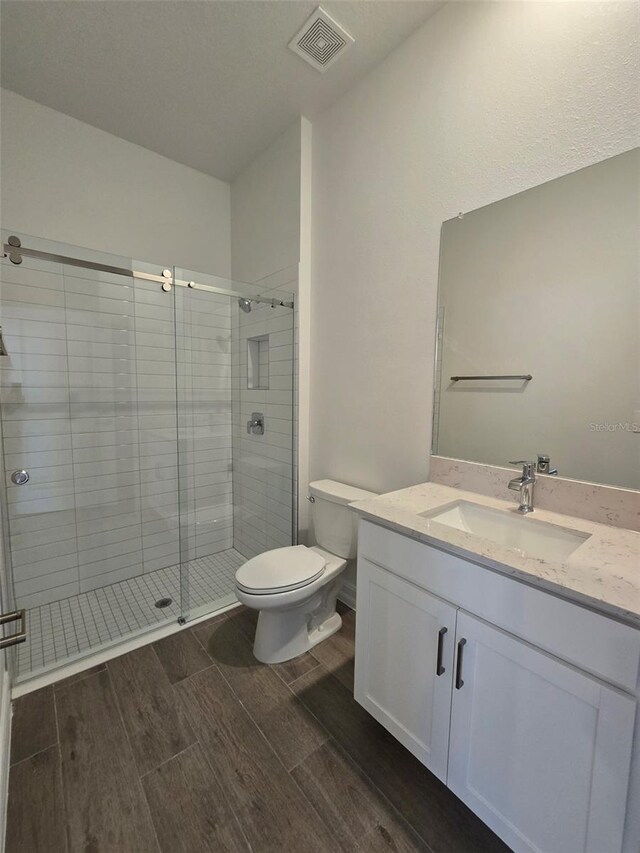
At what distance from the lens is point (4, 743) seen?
48.9 inches

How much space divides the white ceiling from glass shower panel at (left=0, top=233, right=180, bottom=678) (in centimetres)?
84

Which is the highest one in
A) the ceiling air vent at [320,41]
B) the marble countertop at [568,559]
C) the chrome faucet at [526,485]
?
the ceiling air vent at [320,41]

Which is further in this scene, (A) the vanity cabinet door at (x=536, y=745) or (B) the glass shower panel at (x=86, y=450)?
(B) the glass shower panel at (x=86, y=450)

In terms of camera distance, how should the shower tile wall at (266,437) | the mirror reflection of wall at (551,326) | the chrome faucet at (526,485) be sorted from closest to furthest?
1. the mirror reflection of wall at (551,326)
2. the chrome faucet at (526,485)
3. the shower tile wall at (266,437)

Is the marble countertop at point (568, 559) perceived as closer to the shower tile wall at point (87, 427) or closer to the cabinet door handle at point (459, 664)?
the cabinet door handle at point (459, 664)

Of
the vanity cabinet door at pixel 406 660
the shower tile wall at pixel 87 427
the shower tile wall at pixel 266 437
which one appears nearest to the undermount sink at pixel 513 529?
the vanity cabinet door at pixel 406 660

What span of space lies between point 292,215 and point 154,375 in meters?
1.39

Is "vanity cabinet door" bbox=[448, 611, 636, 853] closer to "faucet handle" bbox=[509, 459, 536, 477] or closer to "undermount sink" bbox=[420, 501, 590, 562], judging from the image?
"undermount sink" bbox=[420, 501, 590, 562]

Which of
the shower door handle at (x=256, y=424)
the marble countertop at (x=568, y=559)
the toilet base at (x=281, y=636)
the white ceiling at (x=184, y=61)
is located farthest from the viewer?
the shower door handle at (x=256, y=424)

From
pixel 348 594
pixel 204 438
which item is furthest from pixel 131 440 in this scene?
pixel 348 594

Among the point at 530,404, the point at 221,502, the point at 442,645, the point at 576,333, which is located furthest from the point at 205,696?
the point at 576,333

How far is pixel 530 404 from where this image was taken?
1.35 meters

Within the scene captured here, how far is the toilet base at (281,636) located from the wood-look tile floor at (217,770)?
6 cm

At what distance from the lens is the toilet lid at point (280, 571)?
1.59 m
